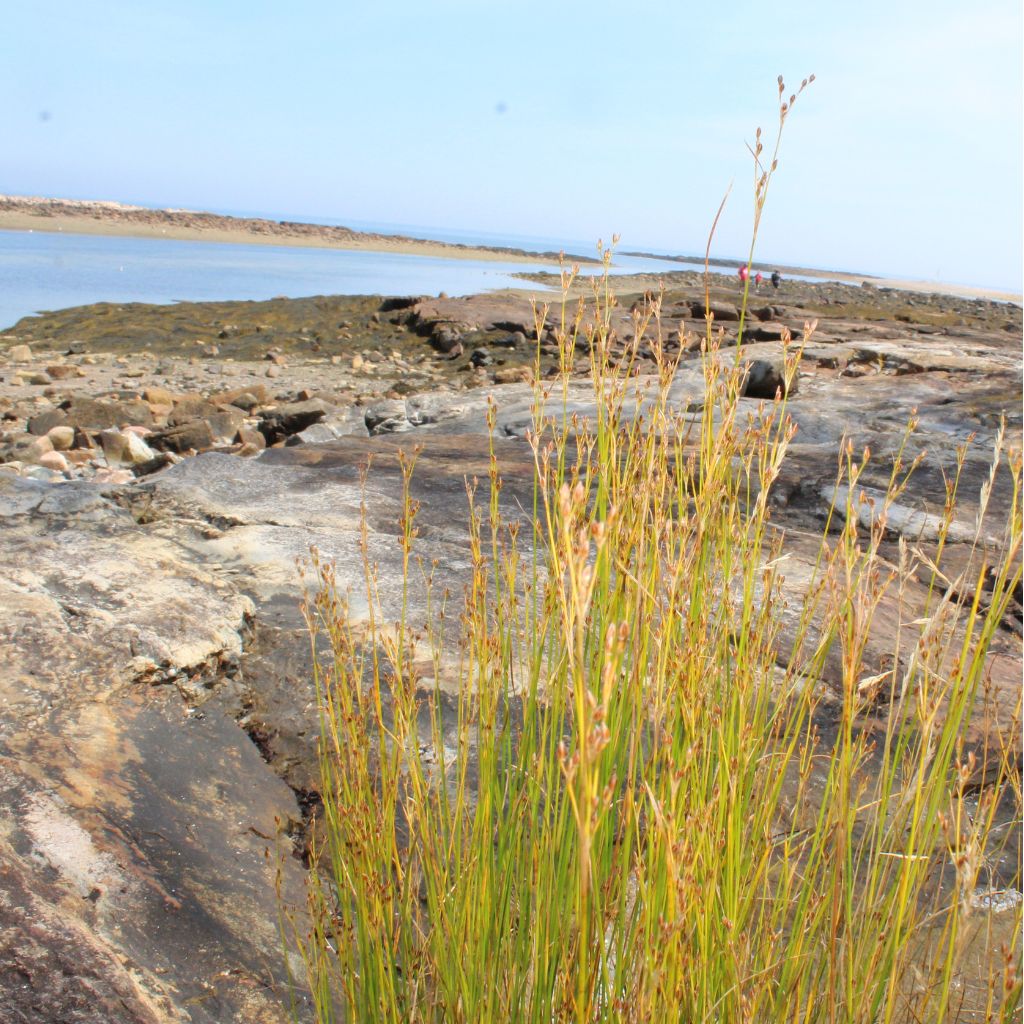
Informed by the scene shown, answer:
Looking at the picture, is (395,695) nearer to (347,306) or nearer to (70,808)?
(70,808)

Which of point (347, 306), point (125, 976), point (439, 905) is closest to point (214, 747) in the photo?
point (125, 976)

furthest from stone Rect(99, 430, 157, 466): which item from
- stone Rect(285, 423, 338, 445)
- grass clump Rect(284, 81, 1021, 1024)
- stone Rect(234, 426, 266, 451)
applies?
grass clump Rect(284, 81, 1021, 1024)

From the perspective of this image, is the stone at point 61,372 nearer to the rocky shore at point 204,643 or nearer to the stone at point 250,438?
the rocky shore at point 204,643

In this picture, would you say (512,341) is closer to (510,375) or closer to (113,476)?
(510,375)

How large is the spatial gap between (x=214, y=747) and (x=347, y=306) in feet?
52.1

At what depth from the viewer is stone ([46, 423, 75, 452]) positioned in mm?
7234

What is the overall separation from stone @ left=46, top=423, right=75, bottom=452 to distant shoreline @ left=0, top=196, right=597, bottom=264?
34.7m

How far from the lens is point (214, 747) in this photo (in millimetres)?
2258

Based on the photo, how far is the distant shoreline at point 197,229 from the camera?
40844mm

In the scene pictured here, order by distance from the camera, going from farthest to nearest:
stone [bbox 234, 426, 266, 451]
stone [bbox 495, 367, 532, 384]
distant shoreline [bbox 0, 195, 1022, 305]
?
1. distant shoreline [bbox 0, 195, 1022, 305]
2. stone [bbox 495, 367, 532, 384]
3. stone [bbox 234, 426, 266, 451]

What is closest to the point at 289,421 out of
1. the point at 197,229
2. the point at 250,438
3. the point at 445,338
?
the point at 250,438

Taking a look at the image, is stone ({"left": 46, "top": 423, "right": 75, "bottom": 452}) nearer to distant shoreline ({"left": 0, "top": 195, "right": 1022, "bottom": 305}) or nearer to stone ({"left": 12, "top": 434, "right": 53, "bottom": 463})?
stone ({"left": 12, "top": 434, "right": 53, "bottom": 463})

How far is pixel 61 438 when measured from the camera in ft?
23.9

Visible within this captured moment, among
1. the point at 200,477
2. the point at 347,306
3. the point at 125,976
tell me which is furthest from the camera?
the point at 347,306
